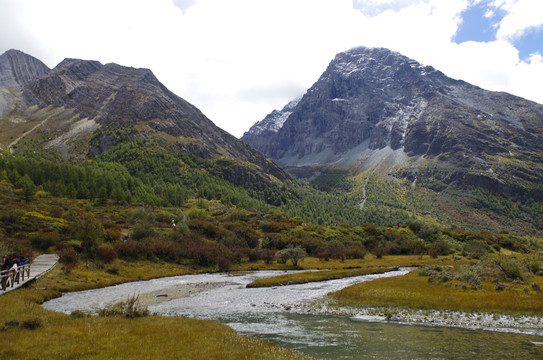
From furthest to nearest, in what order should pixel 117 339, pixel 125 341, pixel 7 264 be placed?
pixel 7 264 < pixel 117 339 < pixel 125 341

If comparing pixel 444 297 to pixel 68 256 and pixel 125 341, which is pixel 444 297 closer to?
pixel 125 341

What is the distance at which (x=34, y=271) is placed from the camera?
144ft

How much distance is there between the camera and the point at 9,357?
49.7ft

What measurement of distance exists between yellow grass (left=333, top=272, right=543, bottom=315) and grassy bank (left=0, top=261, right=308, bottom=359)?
19.6 meters

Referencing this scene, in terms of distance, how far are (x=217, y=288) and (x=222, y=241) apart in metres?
38.7

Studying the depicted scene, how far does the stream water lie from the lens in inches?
798

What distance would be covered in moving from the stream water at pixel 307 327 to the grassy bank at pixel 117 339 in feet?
13.0

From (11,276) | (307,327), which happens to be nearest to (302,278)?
(307,327)

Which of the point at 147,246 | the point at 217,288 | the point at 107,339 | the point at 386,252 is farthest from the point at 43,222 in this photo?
the point at 386,252

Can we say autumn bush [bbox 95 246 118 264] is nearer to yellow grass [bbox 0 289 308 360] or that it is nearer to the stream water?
the stream water

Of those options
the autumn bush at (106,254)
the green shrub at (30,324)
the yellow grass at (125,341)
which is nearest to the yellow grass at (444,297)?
the yellow grass at (125,341)

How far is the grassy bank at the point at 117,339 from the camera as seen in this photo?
16.7 m

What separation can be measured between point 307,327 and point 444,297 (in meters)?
17.7

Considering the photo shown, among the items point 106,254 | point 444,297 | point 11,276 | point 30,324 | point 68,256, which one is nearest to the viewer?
point 30,324
